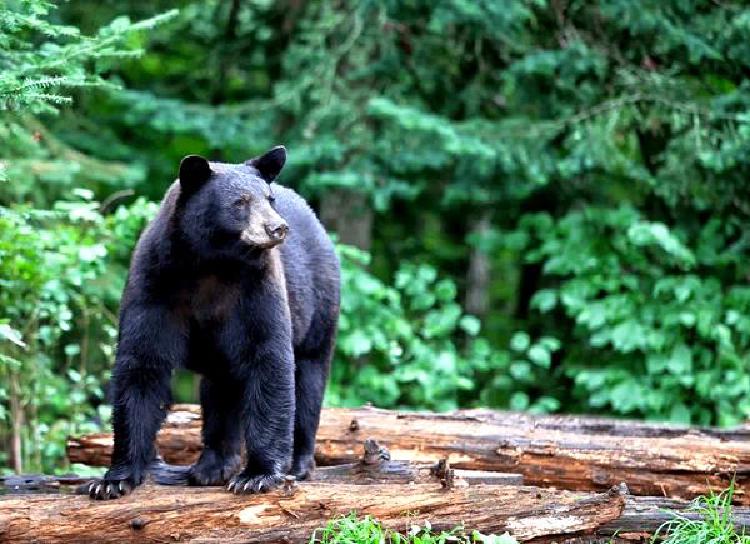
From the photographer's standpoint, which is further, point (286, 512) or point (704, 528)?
point (704, 528)

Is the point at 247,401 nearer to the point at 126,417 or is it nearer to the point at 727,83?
the point at 126,417

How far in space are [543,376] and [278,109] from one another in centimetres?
390

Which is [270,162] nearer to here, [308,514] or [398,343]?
[308,514]

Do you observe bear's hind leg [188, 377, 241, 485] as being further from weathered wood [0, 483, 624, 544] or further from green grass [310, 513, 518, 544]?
green grass [310, 513, 518, 544]

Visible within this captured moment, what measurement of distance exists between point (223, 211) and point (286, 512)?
1439mm

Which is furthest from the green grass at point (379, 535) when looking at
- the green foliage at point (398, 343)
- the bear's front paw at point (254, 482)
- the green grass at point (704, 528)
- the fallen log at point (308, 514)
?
the green foliage at point (398, 343)

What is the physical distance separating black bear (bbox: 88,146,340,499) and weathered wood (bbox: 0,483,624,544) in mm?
197

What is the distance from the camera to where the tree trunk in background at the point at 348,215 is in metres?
10.7

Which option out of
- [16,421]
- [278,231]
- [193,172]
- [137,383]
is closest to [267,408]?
[137,383]

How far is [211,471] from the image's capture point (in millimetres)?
5727

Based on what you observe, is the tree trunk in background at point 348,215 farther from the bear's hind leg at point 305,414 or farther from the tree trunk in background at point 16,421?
the bear's hind leg at point 305,414

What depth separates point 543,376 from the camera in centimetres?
Result: 1134

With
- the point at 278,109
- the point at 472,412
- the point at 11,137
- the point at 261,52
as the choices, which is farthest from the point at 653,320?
the point at 11,137

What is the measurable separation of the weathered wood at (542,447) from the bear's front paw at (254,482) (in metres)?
1.27
